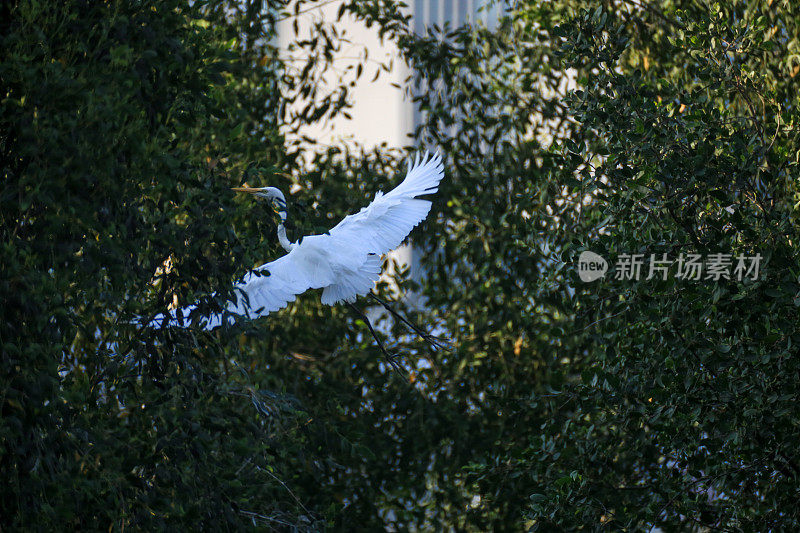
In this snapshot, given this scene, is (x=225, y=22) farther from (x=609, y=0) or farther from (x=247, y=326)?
(x=247, y=326)

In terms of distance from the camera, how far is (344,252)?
12.6 feet

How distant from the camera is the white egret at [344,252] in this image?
3.71 m

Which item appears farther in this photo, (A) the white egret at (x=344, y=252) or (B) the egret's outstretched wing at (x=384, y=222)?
(B) the egret's outstretched wing at (x=384, y=222)

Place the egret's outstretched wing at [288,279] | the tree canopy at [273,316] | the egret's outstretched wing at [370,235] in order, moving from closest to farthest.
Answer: the tree canopy at [273,316]
the egret's outstretched wing at [288,279]
the egret's outstretched wing at [370,235]

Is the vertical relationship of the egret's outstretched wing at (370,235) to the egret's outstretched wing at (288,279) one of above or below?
above

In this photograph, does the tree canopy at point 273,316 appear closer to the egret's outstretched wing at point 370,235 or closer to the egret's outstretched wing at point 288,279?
the egret's outstretched wing at point 288,279

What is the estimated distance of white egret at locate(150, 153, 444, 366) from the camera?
3705mm

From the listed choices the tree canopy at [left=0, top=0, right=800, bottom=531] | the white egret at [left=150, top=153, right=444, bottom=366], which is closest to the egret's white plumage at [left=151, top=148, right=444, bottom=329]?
the white egret at [left=150, top=153, right=444, bottom=366]

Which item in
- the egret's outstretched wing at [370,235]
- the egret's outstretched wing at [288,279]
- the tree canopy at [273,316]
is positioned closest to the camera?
the tree canopy at [273,316]

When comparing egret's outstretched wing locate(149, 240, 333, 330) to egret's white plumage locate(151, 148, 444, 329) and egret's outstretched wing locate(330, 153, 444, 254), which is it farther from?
egret's outstretched wing locate(330, 153, 444, 254)

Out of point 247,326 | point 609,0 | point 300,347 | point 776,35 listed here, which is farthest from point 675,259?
point 300,347

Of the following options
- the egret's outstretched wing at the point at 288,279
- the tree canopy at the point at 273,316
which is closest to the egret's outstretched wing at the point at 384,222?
the egret's outstretched wing at the point at 288,279

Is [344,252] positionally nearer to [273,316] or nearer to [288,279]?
[288,279]

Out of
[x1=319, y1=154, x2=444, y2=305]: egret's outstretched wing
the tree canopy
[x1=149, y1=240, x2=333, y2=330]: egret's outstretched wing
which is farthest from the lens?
[x1=319, y1=154, x2=444, y2=305]: egret's outstretched wing
